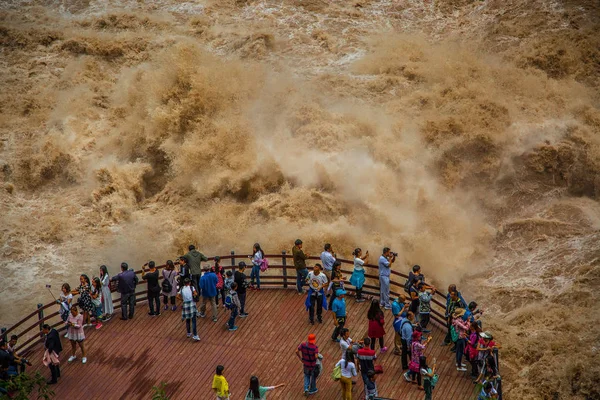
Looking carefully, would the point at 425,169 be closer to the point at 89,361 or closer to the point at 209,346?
the point at 209,346

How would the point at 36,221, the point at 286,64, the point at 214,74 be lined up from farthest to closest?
→ the point at 286,64 → the point at 214,74 → the point at 36,221

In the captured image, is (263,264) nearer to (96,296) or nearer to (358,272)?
(358,272)

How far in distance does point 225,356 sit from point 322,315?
2254 millimetres

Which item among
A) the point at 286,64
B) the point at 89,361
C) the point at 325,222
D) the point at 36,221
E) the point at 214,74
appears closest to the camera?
the point at 89,361

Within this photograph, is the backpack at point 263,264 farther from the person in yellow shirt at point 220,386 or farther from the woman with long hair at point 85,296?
the person in yellow shirt at point 220,386

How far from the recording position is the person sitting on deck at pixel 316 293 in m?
16.3

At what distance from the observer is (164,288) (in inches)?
685

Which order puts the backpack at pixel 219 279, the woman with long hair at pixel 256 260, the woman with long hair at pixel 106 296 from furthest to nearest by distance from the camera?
the woman with long hair at pixel 256 260 < the woman with long hair at pixel 106 296 < the backpack at pixel 219 279

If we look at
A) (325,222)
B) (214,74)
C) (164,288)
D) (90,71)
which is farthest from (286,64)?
(164,288)

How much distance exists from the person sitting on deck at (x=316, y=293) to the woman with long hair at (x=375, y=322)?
1.37 metres

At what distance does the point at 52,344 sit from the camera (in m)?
15.6

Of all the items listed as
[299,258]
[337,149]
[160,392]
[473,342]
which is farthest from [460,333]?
[337,149]

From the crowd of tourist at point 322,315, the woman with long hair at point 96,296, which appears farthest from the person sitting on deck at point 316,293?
the woman with long hair at point 96,296

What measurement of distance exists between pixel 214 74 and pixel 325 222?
869 centimetres
